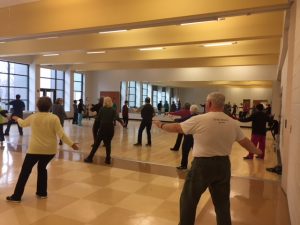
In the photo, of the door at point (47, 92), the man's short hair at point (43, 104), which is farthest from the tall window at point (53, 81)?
the man's short hair at point (43, 104)

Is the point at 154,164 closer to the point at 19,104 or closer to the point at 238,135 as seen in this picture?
the point at 238,135

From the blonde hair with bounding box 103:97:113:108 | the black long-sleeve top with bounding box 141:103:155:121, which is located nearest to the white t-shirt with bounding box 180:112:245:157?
the blonde hair with bounding box 103:97:113:108

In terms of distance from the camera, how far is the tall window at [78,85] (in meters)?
19.9

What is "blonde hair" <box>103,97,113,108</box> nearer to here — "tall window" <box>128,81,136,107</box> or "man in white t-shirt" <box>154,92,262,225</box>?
"man in white t-shirt" <box>154,92,262,225</box>

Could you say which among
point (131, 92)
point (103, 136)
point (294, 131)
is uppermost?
point (131, 92)

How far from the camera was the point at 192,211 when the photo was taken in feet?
8.51

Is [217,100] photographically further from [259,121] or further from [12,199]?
[259,121]

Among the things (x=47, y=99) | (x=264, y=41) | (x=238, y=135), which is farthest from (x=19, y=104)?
Answer: (x=238, y=135)

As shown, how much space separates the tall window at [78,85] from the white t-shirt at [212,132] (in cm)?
1827

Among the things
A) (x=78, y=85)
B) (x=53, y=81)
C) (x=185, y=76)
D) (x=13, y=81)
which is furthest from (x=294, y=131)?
(x=78, y=85)

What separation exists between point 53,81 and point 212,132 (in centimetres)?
1701

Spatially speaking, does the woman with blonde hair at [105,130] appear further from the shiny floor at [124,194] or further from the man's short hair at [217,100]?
the man's short hair at [217,100]

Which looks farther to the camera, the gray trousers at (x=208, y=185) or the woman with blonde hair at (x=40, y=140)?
the woman with blonde hair at (x=40, y=140)

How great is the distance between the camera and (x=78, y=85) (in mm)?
20172
